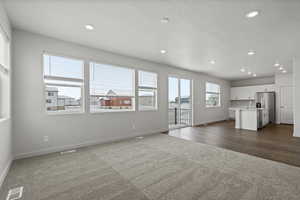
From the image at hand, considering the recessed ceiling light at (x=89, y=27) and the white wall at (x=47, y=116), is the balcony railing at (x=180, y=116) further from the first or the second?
the recessed ceiling light at (x=89, y=27)

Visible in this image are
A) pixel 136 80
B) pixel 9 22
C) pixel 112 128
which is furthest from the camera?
pixel 136 80

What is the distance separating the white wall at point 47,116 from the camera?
284 cm

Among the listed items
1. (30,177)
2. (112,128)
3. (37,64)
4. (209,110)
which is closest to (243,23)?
(112,128)

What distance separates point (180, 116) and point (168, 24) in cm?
517

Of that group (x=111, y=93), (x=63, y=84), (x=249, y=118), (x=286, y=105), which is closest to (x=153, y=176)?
(x=111, y=93)

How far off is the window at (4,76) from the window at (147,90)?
3.28 metres

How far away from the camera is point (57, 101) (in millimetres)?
3350

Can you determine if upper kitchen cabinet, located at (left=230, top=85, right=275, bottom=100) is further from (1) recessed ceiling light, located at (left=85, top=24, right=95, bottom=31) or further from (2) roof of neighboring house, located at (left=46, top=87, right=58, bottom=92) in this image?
(2) roof of neighboring house, located at (left=46, top=87, right=58, bottom=92)

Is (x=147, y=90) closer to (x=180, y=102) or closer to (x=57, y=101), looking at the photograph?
(x=180, y=102)

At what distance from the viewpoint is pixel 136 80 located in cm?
475

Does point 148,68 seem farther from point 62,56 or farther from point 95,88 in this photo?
point 62,56

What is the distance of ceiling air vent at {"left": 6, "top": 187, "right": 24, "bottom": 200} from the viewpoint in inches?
67.1

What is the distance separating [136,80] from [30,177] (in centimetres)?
355

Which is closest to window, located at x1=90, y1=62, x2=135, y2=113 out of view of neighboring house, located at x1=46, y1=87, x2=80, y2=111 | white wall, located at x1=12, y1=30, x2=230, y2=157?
white wall, located at x1=12, y1=30, x2=230, y2=157
